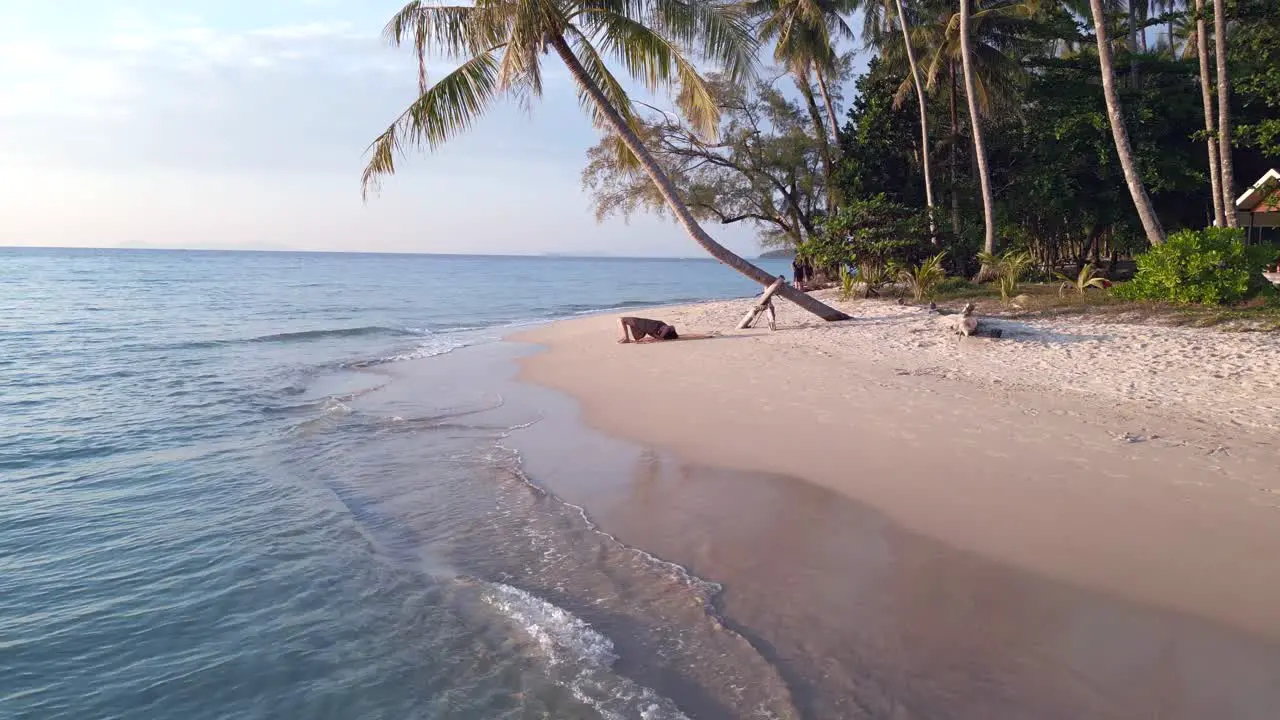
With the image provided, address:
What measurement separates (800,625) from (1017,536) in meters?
1.99

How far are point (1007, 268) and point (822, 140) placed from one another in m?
10.4

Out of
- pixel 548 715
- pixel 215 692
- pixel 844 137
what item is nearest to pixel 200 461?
pixel 215 692

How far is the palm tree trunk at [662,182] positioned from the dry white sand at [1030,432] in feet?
5.83

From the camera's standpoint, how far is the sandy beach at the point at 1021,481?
407 centimetres

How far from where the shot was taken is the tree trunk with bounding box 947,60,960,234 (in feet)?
74.7

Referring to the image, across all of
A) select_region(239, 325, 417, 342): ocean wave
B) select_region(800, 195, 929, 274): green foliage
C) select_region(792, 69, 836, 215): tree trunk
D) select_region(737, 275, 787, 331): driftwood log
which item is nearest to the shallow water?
select_region(737, 275, 787, 331): driftwood log

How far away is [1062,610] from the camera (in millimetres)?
4254

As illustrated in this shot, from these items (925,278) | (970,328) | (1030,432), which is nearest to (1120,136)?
(925,278)

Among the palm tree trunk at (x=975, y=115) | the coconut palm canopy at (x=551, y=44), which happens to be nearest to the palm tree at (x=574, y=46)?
the coconut palm canopy at (x=551, y=44)

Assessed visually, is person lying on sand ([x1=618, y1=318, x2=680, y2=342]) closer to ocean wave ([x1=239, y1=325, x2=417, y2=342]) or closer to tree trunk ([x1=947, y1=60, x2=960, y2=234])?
ocean wave ([x1=239, y1=325, x2=417, y2=342])

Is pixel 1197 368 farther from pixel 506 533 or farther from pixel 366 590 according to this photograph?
pixel 366 590

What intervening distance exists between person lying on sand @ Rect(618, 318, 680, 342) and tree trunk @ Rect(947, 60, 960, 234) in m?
10.8

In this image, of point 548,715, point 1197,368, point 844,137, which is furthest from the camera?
point 844,137

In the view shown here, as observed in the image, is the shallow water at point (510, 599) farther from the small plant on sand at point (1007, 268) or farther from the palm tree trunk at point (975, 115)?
the palm tree trunk at point (975, 115)
